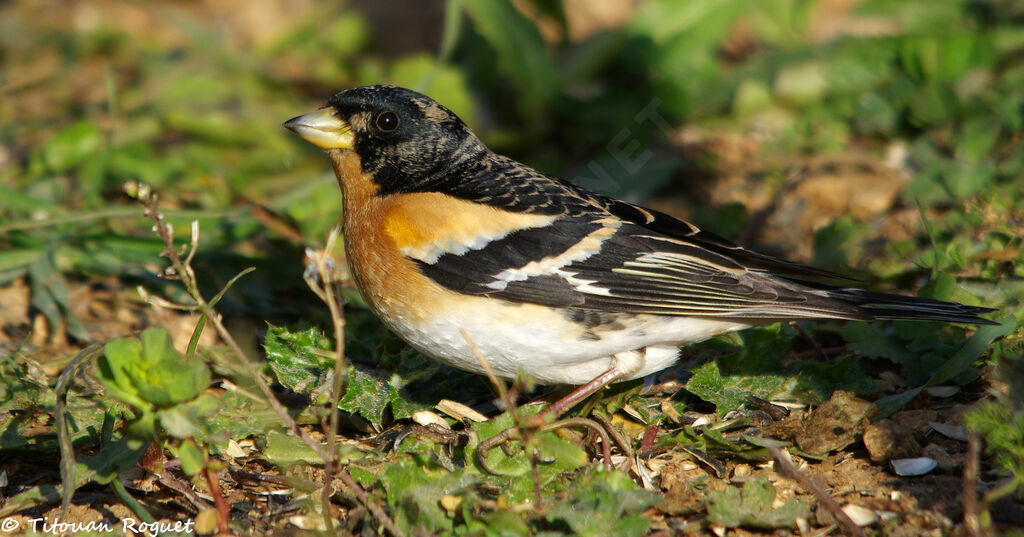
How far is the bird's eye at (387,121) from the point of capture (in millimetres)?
3301

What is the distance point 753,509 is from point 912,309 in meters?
0.78

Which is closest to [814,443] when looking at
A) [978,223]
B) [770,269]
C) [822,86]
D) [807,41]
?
[770,269]

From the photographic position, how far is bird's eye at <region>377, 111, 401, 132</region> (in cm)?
330

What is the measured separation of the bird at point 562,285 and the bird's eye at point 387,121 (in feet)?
0.83

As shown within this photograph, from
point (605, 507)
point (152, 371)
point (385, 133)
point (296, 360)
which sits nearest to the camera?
point (152, 371)

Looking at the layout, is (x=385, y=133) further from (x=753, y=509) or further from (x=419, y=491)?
(x=753, y=509)

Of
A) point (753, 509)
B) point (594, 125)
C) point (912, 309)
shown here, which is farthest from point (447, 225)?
point (594, 125)

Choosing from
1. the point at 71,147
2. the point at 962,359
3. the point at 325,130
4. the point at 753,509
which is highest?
the point at 325,130

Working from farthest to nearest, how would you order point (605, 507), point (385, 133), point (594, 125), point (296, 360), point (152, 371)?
point (594, 125) < point (385, 133) < point (296, 360) < point (605, 507) < point (152, 371)

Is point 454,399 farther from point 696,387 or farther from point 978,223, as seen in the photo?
point 978,223

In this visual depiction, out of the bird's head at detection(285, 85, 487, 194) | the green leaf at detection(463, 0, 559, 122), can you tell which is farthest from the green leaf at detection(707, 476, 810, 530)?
the green leaf at detection(463, 0, 559, 122)

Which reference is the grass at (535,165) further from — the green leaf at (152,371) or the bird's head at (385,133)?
the bird's head at (385,133)

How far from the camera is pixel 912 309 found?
2717 millimetres

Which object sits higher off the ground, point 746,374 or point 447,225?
point 447,225
